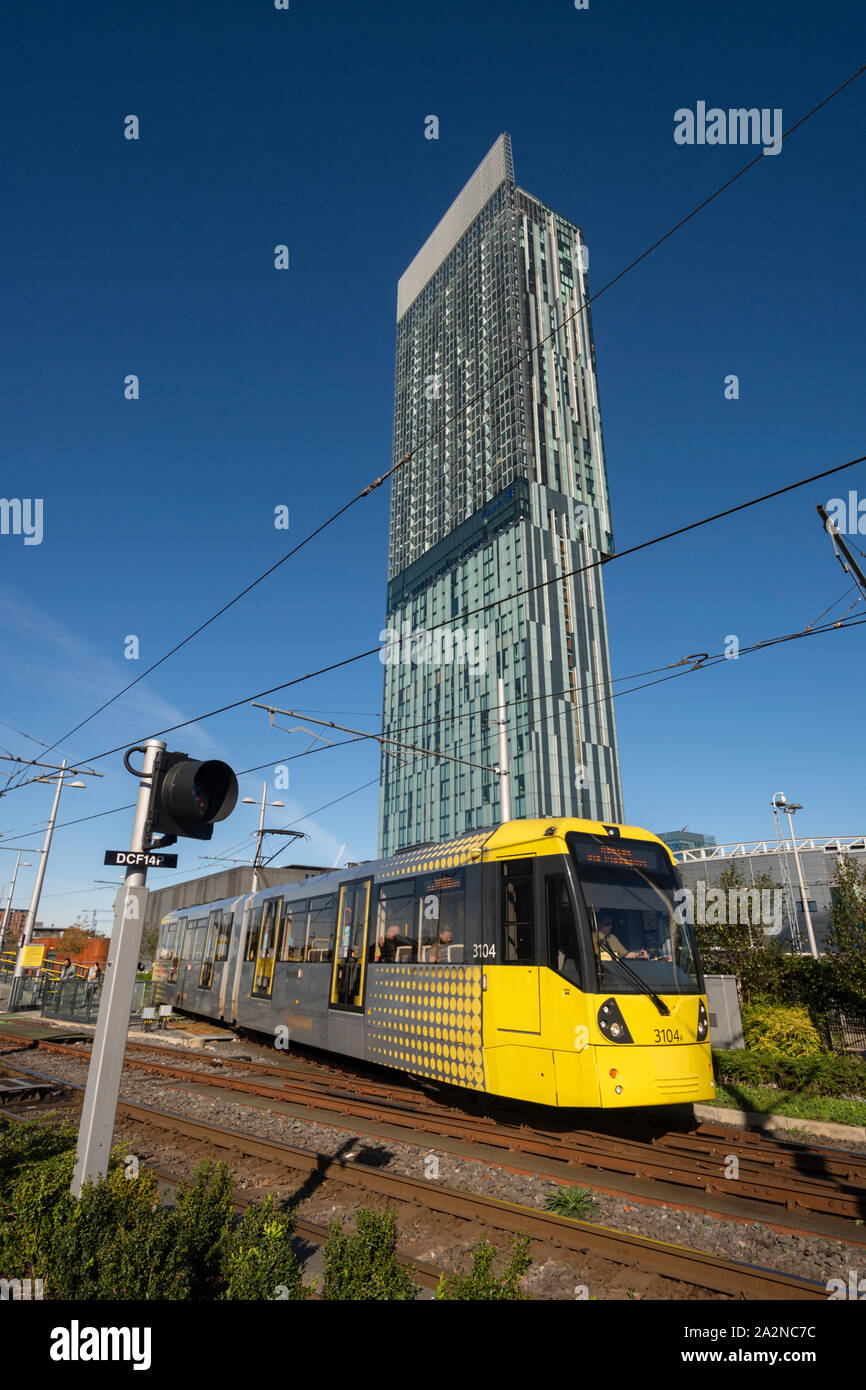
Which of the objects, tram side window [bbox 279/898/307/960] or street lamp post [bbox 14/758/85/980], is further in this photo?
street lamp post [bbox 14/758/85/980]

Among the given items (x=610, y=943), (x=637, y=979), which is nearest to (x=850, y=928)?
(x=637, y=979)

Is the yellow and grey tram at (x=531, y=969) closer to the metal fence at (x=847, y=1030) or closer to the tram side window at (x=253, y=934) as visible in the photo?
the tram side window at (x=253, y=934)

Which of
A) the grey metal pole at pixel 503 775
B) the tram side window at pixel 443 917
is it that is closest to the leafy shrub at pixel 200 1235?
the tram side window at pixel 443 917

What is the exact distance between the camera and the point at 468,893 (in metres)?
10.5

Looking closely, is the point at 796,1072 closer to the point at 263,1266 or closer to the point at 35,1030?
the point at 263,1266

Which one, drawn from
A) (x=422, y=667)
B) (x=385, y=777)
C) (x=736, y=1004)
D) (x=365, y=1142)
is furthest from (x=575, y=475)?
(x=365, y=1142)

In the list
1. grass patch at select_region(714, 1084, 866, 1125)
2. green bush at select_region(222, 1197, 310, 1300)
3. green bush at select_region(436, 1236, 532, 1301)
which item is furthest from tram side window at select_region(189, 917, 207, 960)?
green bush at select_region(436, 1236, 532, 1301)

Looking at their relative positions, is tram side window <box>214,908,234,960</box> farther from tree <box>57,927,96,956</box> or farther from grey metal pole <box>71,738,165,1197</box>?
tree <box>57,927,96,956</box>

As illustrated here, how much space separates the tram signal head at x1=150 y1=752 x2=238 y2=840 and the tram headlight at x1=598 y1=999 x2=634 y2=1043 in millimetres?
5566

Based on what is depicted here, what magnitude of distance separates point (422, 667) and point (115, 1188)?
94301mm

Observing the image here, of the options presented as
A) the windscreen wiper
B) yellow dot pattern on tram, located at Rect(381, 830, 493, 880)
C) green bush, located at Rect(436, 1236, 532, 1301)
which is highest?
yellow dot pattern on tram, located at Rect(381, 830, 493, 880)

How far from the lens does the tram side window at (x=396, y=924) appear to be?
1171 cm

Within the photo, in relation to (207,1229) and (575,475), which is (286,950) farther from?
(575,475)

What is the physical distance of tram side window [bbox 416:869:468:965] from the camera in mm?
10555
